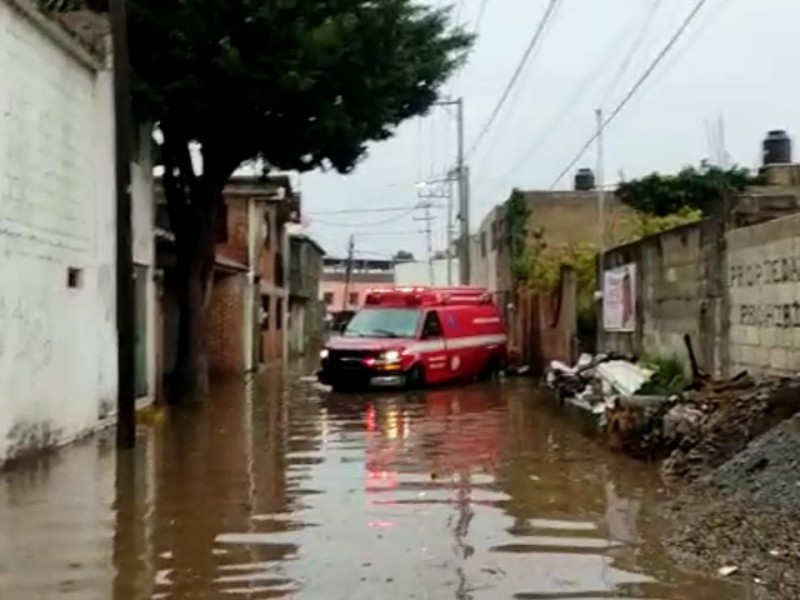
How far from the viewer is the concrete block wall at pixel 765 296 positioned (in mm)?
13180

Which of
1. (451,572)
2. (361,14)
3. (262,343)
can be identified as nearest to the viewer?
A: (451,572)

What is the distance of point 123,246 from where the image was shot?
50.9 feet

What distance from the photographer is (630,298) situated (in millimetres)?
22234

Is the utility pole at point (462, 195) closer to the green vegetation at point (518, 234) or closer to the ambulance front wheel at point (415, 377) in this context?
the green vegetation at point (518, 234)

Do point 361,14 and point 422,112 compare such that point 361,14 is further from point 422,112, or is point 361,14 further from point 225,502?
point 225,502

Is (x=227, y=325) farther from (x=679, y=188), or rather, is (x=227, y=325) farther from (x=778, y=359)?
(x=778, y=359)

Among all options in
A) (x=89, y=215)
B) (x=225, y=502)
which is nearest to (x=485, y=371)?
(x=89, y=215)

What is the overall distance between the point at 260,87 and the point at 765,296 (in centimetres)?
924

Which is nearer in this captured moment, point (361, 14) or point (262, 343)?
point (361, 14)

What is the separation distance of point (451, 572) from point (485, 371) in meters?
22.7

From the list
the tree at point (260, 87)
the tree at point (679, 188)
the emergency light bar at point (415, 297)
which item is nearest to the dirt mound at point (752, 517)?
the tree at point (260, 87)

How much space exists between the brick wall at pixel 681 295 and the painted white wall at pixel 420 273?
189 feet

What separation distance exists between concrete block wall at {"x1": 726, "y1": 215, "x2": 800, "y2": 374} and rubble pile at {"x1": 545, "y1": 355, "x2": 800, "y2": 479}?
1.30ft

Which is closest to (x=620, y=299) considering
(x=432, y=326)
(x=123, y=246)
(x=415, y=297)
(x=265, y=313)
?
(x=432, y=326)
